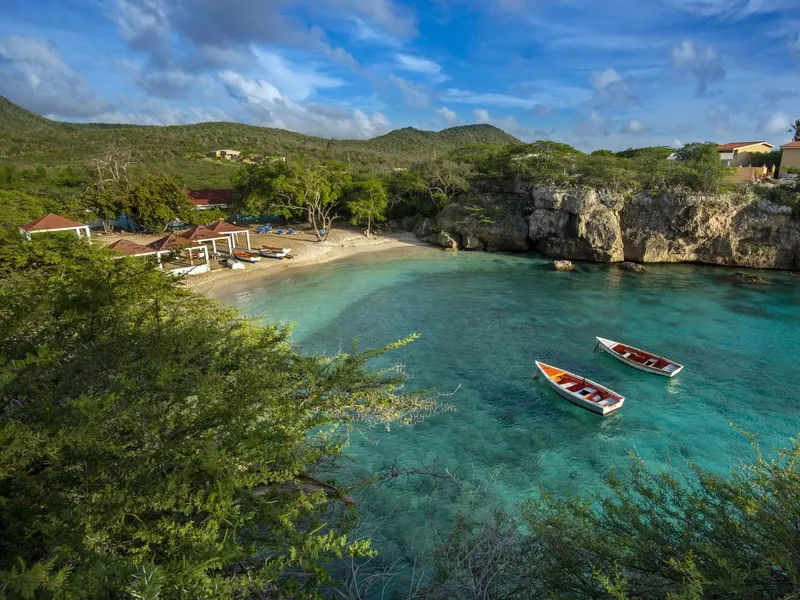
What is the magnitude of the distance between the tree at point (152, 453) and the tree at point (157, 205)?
98.4 feet

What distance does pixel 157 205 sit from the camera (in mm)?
35000

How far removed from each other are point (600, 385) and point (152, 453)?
1430cm

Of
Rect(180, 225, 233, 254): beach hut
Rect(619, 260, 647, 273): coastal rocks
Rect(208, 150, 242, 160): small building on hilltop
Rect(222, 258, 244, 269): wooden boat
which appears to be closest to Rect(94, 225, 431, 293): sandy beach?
Rect(222, 258, 244, 269): wooden boat

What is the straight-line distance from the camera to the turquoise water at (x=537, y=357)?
11531 mm

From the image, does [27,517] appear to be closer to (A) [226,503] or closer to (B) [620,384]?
(A) [226,503]

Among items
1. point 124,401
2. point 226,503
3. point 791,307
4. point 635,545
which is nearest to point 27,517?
point 124,401

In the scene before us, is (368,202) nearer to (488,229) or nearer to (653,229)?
(488,229)

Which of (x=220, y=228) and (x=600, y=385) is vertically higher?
(x=220, y=228)

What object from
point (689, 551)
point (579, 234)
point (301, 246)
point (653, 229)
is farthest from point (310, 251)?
point (689, 551)

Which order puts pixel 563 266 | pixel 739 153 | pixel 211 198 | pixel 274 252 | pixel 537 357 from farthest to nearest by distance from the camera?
pixel 739 153 → pixel 211 198 → pixel 274 252 → pixel 563 266 → pixel 537 357

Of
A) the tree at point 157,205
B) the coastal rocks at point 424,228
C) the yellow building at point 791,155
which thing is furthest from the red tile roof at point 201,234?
the yellow building at point 791,155

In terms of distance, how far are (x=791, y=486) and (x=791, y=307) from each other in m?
26.2

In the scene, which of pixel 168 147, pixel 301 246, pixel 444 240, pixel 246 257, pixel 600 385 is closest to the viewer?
pixel 600 385

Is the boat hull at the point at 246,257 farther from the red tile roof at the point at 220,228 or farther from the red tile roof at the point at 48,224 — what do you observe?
the red tile roof at the point at 48,224
